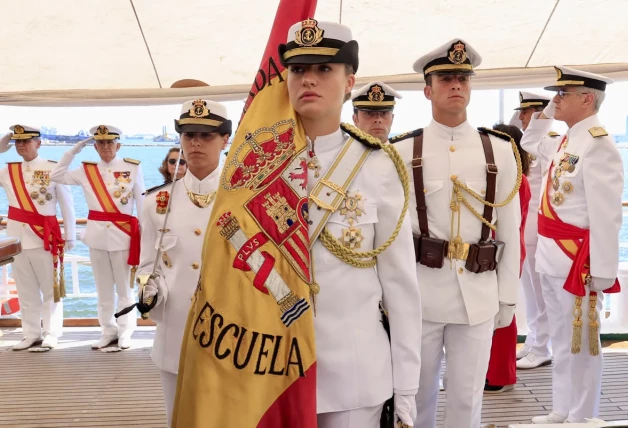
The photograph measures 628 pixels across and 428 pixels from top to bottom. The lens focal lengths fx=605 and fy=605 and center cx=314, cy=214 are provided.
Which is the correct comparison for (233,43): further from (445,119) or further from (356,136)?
(356,136)

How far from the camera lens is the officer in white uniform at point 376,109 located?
3.03 metres

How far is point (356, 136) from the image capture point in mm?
1541

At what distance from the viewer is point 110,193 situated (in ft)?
15.4

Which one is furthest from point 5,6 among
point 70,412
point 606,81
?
point 606,81

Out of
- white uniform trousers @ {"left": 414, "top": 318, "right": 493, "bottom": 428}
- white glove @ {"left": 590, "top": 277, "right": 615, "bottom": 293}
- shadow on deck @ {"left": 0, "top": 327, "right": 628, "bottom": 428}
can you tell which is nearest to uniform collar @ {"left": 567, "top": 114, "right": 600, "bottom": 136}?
white glove @ {"left": 590, "top": 277, "right": 615, "bottom": 293}

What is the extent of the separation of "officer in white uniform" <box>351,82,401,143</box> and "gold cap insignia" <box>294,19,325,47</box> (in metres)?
1.60

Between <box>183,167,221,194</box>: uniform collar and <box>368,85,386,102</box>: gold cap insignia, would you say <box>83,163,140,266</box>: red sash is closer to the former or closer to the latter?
<box>368,85,386,102</box>: gold cap insignia

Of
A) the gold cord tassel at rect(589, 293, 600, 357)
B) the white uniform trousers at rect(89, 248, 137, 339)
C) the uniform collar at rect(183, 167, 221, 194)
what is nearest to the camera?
the uniform collar at rect(183, 167, 221, 194)

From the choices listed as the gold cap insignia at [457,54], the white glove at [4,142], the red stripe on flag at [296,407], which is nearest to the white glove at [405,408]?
the red stripe on flag at [296,407]

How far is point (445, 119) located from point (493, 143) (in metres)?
0.20

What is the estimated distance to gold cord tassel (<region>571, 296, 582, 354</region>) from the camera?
276cm

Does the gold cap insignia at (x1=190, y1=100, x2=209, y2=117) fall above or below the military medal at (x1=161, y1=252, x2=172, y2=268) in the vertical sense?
above

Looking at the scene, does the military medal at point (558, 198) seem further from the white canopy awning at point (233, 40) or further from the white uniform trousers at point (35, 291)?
the white uniform trousers at point (35, 291)

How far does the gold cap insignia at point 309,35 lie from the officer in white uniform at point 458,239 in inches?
34.4
